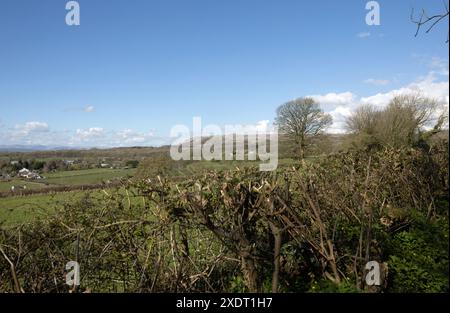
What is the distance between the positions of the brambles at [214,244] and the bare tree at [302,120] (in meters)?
33.3

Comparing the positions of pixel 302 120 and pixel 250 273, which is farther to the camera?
pixel 302 120

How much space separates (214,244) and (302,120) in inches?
1429

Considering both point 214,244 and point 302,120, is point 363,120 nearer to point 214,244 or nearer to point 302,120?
point 302,120

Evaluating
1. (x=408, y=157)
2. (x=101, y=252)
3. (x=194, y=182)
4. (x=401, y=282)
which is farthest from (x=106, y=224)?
(x=408, y=157)

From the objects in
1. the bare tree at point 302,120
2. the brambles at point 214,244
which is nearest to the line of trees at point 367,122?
the bare tree at point 302,120

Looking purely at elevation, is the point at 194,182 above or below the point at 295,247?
above

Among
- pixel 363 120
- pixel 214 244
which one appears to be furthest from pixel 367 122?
pixel 214 244

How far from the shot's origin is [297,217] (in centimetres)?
496

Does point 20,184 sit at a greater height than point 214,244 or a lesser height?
lesser

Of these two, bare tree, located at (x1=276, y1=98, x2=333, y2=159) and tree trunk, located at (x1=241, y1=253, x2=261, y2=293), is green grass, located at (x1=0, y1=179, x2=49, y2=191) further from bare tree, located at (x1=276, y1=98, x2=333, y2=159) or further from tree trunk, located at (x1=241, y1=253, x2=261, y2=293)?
tree trunk, located at (x1=241, y1=253, x2=261, y2=293)

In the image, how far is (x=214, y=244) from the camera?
5.48 m
